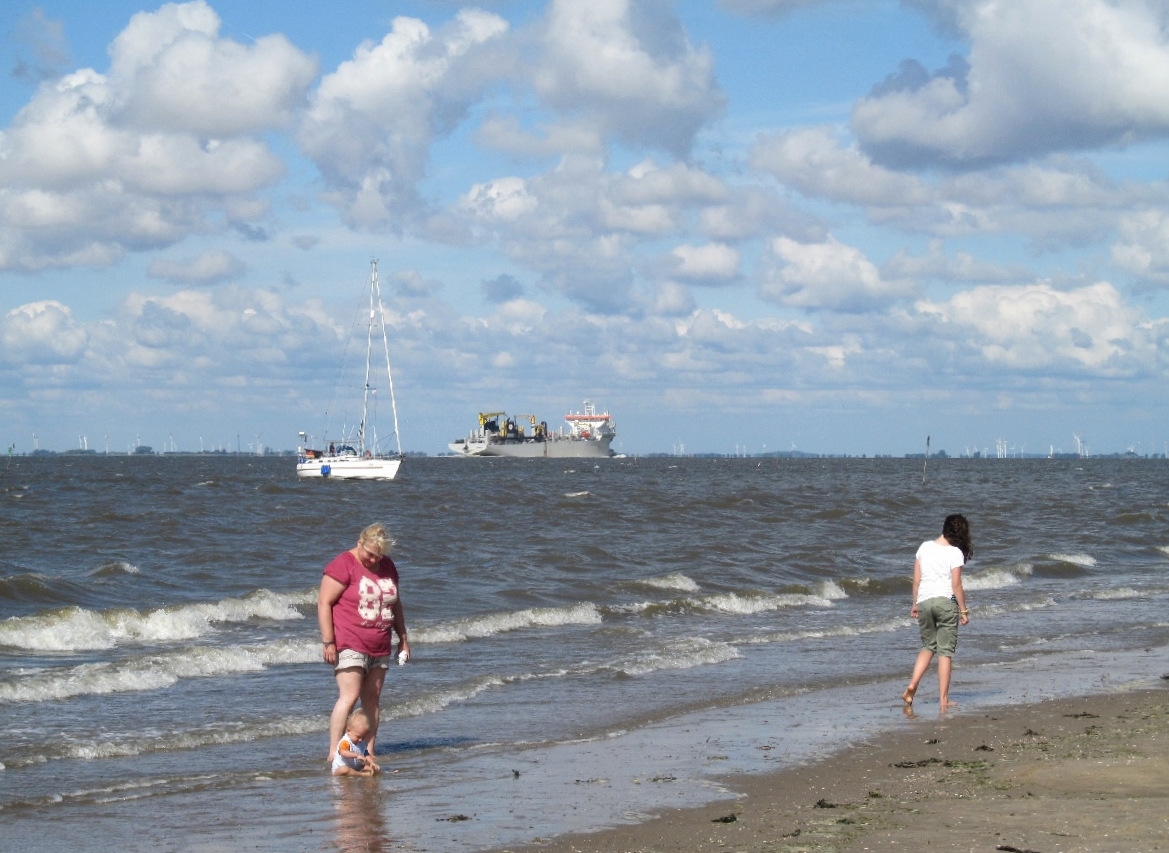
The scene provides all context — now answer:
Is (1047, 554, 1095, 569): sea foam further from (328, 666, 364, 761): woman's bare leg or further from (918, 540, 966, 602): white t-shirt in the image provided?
Result: (328, 666, 364, 761): woman's bare leg

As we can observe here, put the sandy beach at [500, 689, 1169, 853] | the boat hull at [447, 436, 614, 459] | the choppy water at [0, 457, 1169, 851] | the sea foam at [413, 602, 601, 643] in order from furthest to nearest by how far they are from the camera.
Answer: the boat hull at [447, 436, 614, 459]
the sea foam at [413, 602, 601, 643]
the choppy water at [0, 457, 1169, 851]
the sandy beach at [500, 689, 1169, 853]

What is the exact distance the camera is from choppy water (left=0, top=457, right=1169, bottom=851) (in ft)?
26.3

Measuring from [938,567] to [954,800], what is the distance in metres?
3.98

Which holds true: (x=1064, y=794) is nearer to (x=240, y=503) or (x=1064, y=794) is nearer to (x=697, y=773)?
(x=697, y=773)

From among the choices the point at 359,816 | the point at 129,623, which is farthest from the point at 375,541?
the point at 129,623

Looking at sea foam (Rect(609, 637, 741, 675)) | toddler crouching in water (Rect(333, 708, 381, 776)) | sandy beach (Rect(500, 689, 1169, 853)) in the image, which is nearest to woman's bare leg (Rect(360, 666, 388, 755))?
toddler crouching in water (Rect(333, 708, 381, 776))

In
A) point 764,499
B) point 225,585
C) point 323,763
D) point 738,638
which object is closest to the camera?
point 323,763

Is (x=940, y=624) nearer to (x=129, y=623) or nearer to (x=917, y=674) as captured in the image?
(x=917, y=674)

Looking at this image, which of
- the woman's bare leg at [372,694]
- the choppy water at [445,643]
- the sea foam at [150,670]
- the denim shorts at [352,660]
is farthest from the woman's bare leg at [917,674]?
the sea foam at [150,670]

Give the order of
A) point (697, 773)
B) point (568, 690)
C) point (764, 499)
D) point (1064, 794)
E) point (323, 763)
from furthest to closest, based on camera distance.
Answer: point (764, 499) < point (568, 690) < point (323, 763) < point (697, 773) < point (1064, 794)

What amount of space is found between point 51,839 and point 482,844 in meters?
2.38

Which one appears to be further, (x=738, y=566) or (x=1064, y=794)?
(x=738, y=566)

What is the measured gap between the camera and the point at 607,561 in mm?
26953

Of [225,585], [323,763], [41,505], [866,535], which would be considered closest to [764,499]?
[866,535]
